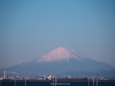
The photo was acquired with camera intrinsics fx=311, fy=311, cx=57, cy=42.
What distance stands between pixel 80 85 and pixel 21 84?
1247 centimetres

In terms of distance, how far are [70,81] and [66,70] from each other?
101673mm

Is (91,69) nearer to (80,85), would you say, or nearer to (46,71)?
(46,71)

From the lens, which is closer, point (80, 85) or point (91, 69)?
point (80, 85)

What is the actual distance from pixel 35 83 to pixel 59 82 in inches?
205

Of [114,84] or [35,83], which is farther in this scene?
[35,83]

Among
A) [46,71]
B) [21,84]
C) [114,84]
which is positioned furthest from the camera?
[46,71]

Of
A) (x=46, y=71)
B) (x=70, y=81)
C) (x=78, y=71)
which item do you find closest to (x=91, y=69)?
(x=78, y=71)

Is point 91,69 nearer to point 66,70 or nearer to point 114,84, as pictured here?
point 66,70

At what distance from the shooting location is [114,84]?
61500 mm

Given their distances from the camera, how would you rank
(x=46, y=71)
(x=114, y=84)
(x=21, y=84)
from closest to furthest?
(x=114, y=84) < (x=21, y=84) < (x=46, y=71)

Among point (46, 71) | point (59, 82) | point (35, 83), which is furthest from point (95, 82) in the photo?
point (46, 71)

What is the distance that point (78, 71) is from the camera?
536ft

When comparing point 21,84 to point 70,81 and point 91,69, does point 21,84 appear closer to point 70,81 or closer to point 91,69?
point 70,81

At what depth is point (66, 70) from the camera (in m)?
168
